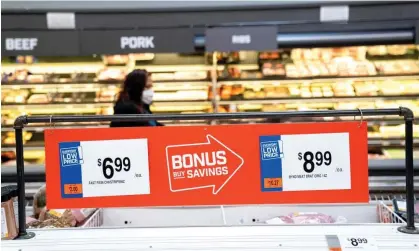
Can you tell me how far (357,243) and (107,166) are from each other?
3.45ft

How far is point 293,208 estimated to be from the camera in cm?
323

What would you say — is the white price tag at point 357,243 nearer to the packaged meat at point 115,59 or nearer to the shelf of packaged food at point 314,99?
the shelf of packaged food at point 314,99

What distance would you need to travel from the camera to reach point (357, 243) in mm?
2182

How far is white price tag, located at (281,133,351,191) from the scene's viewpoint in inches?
91.2

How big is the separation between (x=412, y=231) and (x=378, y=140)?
4.84 meters

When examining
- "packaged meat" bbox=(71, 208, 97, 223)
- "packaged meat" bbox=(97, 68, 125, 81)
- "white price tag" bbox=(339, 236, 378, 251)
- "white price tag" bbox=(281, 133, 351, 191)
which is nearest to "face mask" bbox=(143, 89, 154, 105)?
"packaged meat" bbox=(71, 208, 97, 223)

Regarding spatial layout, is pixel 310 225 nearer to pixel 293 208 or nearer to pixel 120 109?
pixel 293 208

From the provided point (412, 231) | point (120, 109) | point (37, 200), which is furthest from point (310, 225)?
point (120, 109)

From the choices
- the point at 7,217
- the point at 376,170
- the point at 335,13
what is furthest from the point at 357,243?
the point at 335,13

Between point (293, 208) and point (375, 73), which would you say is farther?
point (375, 73)

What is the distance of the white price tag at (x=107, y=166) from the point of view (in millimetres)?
2324

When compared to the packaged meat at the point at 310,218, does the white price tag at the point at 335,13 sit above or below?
above

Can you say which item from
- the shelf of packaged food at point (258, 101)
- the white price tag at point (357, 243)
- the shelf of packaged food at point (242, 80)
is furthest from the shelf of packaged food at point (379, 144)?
the white price tag at point (357, 243)

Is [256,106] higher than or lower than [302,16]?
lower
